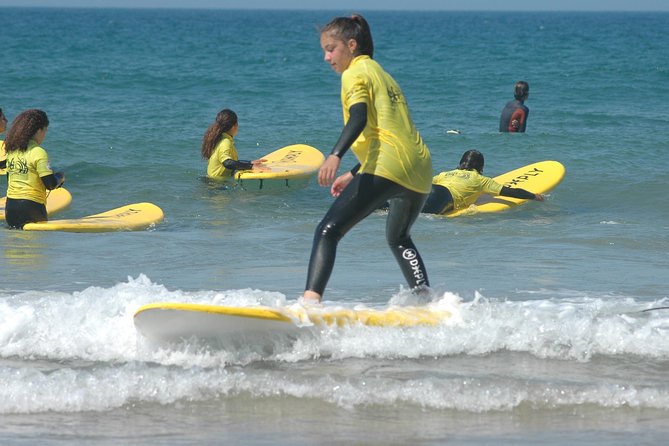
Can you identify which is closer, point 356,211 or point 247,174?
point 356,211

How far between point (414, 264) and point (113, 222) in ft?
14.6

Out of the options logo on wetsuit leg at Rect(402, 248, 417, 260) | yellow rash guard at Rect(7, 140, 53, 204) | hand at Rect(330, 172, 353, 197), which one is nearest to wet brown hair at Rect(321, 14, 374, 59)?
hand at Rect(330, 172, 353, 197)

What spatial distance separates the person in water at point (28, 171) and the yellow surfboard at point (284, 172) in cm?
292

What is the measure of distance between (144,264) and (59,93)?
18334 mm

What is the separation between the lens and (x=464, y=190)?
1019 centimetres

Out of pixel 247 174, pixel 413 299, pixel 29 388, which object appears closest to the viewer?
pixel 29 388

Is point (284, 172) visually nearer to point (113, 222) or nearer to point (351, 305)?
point (113, 222)

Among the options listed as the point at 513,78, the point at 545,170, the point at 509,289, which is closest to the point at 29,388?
the point at 509,289

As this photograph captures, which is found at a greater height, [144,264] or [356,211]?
[356,211]

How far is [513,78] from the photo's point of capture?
30484mm

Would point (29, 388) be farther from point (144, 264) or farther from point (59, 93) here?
point (59, 93)

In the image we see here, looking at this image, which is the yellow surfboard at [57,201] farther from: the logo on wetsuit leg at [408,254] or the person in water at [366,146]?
the person in water at [366,146]

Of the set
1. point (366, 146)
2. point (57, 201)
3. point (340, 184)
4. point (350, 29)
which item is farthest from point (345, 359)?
point (57, 201)

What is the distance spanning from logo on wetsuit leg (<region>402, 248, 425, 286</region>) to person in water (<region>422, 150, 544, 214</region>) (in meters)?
4.59
